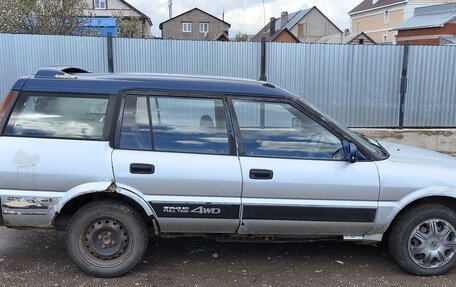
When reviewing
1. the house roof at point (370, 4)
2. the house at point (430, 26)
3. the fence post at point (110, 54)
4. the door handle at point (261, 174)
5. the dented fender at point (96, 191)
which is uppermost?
the house roof at point (370, 4)

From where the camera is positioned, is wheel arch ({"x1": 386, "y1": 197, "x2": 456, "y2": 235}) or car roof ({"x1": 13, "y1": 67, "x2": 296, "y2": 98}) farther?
wheel arch ({"x1": 386, "y1": 197, "x2": 456, "y2": 235})

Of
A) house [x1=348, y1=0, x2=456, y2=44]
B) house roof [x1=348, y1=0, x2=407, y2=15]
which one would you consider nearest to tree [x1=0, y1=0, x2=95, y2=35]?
house [x1=348, y1=0, x2=456, y2=44]

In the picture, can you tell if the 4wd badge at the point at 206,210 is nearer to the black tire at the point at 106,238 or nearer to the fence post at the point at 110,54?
the black tire at the point at 106,238

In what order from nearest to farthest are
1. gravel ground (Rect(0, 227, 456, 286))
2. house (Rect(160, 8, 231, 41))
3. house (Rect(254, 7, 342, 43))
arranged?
1. gravel ground (Rect(0, 227, 456, 286))
2. house (Rect(160, 8, 231, 41))
3. house (Rect(254, 7, 342, 43))

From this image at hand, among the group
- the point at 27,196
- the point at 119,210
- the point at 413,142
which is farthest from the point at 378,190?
the point at 413,142

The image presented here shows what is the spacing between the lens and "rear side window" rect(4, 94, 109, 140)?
3.77 metres

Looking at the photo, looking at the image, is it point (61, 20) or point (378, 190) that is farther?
point (61, 20)

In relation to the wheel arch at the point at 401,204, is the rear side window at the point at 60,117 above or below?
above

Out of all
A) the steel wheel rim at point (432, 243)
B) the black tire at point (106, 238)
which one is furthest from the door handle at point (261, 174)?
the steel wheel rim at point (432, 243)

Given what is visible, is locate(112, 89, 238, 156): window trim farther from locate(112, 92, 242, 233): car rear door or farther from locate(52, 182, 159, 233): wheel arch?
locate(52, 182, 159, 233): wheel arch

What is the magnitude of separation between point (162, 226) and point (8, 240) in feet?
6.45

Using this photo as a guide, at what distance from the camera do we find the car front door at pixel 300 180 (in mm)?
3750

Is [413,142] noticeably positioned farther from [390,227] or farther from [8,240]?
[8,240]

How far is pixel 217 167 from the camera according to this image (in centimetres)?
374
